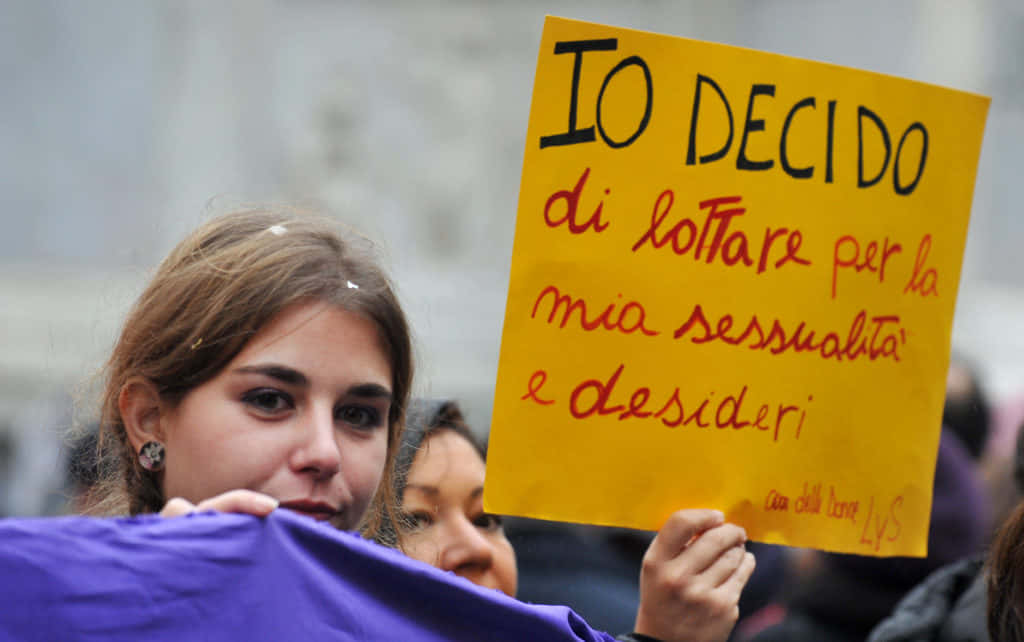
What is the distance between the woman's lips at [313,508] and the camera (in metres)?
1.36

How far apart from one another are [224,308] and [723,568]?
0.70 meters

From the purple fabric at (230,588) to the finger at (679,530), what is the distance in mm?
269

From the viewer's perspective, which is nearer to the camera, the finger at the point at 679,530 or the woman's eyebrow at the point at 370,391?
the woman's eyebrow at the point at 370,391

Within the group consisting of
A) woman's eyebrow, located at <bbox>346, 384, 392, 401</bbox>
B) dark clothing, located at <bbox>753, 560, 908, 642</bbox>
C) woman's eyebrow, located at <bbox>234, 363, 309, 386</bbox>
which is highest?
woman's eyebrow, located at <bbox>234, 363, 309, 386</bbox>

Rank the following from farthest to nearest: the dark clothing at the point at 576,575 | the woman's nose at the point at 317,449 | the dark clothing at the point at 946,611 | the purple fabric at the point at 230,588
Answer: the dark clothing at the point at 576,575
the dark clothing at the point at 946,611
the woman's nose at the point at 317,449
the purple fabric at the point at 230,588

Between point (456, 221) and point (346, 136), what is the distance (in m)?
0.87

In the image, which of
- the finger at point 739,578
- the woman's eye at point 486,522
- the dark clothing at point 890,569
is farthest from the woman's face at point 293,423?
the dark clothing at point 890,569

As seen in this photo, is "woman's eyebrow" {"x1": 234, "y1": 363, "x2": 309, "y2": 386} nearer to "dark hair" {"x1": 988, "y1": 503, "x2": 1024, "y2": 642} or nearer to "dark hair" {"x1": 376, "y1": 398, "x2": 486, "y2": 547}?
"dark hair" {"x1": 376, "y1": 398, "x2": 486, "y2": 547}

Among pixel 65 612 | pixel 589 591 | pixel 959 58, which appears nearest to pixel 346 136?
pixel 959 58

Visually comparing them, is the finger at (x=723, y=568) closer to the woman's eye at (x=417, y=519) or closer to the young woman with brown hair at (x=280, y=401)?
the young woman with brown hair at (x=280, y=401)

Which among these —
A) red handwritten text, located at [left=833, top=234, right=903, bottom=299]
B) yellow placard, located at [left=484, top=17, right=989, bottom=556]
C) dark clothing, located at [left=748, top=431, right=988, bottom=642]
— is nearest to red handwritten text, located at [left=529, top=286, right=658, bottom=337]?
yellow placard, located at [left=484, top=17, right=989, bottom=556]

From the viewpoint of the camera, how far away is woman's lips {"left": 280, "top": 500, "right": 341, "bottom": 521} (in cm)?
136

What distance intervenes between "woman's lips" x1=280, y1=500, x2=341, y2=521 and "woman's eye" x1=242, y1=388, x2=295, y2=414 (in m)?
0.11

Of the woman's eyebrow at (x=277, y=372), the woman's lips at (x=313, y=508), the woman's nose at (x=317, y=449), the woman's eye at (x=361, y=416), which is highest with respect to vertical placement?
the woman's eyebrow at (x=277, y=372)
